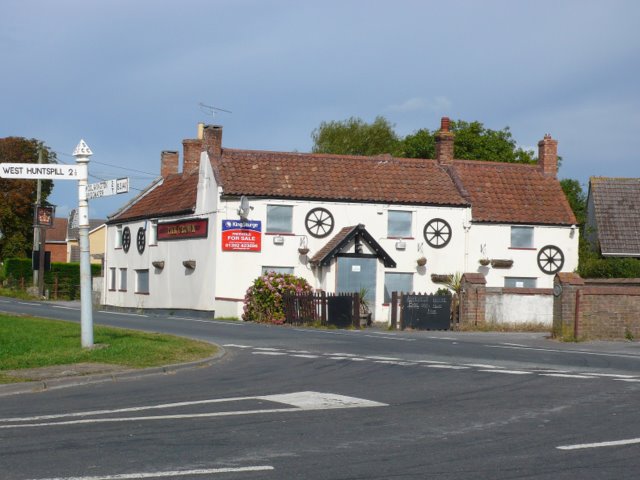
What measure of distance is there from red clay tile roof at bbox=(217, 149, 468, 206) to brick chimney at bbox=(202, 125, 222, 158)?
417mm

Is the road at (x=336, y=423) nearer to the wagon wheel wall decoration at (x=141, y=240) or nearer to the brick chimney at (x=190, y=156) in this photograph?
the wagon wheel wall decoration at (x=141, y=240)

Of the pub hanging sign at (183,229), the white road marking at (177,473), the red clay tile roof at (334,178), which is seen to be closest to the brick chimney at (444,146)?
the red clay tile roof at (334,178)

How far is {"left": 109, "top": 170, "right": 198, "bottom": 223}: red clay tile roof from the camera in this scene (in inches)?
1837

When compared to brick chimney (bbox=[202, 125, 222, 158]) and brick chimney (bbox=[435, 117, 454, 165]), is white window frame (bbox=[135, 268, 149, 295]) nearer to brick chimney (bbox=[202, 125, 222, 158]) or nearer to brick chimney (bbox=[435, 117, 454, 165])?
brick chimney (bbox=[202, 125, 222, 158])

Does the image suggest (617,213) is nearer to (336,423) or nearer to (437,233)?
(437,233)

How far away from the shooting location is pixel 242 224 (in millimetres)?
42031

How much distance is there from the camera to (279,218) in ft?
140

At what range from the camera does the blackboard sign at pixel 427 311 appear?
1389 inches

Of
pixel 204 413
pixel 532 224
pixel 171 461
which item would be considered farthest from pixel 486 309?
pixel 171 461

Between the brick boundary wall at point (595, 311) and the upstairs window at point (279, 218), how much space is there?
16.7 meters

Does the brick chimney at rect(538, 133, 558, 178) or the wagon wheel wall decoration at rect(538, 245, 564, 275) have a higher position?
the brick chimney at rect(538, 133, 558, 178)

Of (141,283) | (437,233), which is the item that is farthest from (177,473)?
(141,283)

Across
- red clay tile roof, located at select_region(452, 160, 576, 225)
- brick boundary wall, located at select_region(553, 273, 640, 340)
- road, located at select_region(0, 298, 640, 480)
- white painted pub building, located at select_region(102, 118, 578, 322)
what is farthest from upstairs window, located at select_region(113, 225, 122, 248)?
road, located at select_region(0, 298, 640, 480)

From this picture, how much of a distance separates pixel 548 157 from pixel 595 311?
2130 centimetres
